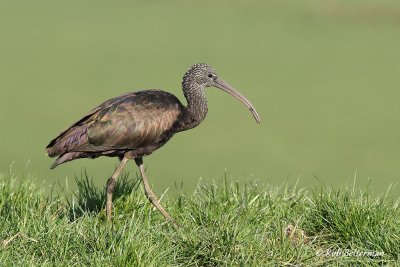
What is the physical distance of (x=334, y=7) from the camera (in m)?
31.7

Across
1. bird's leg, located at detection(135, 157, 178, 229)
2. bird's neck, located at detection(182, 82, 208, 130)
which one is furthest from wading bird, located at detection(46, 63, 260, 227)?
bird's neck, located at detection(182, 82, 208, 130)

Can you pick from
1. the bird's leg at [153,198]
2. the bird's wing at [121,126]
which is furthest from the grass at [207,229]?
the bird's wing at [121,126]

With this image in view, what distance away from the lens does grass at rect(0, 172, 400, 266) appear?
252 inches

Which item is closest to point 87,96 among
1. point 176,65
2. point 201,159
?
point 176,65

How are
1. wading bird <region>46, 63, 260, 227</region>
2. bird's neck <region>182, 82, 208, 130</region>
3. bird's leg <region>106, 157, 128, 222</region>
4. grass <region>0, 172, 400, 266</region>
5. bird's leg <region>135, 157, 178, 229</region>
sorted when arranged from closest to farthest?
grass <region>0, 172, 400, 266</region>
bird's leg <region>135, 157, 178, 229</region>
bird's leg <region>106, 157, 128, 222</region>
wading bird <region>46, 63, 260, 227</region>
bird's neck <region>182, 82, 208, 130</region>

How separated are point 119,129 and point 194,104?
88cm

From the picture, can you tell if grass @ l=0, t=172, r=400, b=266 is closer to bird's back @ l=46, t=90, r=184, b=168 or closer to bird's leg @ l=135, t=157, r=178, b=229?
bird's leg @ l=135, t=157, r=178, b=229

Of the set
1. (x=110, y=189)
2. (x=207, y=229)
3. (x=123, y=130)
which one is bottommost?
(x=207, y=229)

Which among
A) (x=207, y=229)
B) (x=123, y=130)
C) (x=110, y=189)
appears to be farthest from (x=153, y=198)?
(x=207, y=229)

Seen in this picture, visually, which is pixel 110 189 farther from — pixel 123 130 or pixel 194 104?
pixel 194 104

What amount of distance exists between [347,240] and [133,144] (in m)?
2.09

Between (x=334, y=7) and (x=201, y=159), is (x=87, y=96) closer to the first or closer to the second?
(x=201, y=159)

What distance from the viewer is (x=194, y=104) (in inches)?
335

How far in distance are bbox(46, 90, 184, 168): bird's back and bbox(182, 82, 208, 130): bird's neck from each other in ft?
1.03
